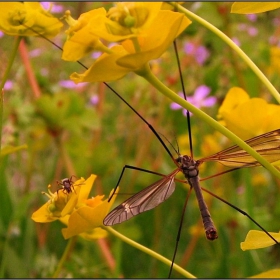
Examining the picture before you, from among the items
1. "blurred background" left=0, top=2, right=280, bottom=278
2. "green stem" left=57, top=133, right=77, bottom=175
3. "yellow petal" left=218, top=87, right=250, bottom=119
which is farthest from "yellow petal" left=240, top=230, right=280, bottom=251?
"green stem" left=57, top=133, right=77, bottom=175

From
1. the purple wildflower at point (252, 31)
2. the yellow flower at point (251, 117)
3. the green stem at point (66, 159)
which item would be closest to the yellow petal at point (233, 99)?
the yellow flower at point (251, 117)

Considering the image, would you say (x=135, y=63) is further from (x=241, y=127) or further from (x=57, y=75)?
(x=57, y=75)

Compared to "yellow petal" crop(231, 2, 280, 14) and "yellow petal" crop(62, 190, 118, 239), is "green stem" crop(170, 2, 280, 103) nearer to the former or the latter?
"yellow petal" crop(231, 2, 280, 14)

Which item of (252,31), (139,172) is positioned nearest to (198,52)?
(139,172)

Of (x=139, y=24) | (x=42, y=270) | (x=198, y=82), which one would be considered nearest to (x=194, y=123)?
(x=198, y=82)

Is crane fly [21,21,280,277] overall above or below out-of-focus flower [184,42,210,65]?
below

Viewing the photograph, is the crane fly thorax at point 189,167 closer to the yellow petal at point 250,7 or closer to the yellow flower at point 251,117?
the yellow flower at point 251,117
